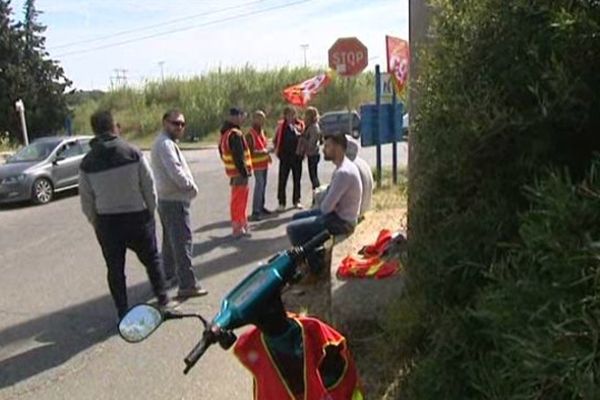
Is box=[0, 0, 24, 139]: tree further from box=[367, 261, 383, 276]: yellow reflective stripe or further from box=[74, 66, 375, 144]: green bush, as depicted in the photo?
box=[367, 261, 383, 276]: yellow reflective stripe

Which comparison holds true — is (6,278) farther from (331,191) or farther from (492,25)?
(492,25)

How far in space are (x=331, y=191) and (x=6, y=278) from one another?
4.20m

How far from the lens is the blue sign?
1197 cm

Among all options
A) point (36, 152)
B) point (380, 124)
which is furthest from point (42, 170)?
point (380, 124)

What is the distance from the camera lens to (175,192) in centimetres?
581

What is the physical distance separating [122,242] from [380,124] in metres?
7.63

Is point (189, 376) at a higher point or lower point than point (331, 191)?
lower

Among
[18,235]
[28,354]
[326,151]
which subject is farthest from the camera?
[18,235]

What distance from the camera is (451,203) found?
198 centimetres

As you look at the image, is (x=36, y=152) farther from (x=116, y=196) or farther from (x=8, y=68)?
(x=8, y=68)

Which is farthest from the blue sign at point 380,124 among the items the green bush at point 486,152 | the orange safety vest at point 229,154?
the green bush at point 486,152

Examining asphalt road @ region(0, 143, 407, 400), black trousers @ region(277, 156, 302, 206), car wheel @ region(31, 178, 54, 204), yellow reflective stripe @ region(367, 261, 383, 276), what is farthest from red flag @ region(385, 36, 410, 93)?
car wheel @ region(31, 178, 54, 204)

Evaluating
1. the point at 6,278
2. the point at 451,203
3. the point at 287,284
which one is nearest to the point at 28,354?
the point at 6,278

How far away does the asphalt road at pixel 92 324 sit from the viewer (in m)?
4.38
